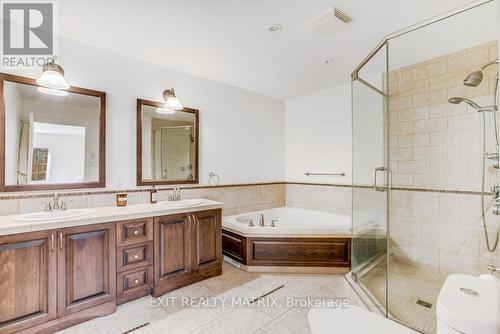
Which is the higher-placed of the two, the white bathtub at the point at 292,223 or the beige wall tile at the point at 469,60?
the beige wall tile at the point at 469,60

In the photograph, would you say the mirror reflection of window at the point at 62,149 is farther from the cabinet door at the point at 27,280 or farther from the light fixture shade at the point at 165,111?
the light fixture shade at the point at 165,111

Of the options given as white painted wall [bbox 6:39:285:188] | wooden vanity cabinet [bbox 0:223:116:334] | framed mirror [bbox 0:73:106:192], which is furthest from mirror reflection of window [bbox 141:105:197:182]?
wooden vanity cabinet [bbox 0:223:116:334]

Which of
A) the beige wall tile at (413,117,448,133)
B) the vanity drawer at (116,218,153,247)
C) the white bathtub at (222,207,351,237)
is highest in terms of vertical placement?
the beige wall tile at (413,117,448,133)

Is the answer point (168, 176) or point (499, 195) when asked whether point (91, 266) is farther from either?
point (499, 195)

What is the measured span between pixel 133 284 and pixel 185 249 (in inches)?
20.3

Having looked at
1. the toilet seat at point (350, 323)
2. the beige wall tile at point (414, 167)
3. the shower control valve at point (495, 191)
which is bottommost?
the toilet seat at point (350, 323)

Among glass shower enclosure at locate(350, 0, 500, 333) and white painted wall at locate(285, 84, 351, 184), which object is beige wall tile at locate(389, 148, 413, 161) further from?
white painted wall at locate(285, 84, 351, 184)

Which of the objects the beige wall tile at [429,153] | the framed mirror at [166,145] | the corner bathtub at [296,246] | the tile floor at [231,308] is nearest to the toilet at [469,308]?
the tile floor at [231,308]

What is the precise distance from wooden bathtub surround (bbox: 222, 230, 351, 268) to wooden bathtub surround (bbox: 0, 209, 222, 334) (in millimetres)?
510

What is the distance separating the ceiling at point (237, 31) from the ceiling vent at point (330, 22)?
5 cm

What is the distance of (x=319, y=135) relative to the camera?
12.3ft

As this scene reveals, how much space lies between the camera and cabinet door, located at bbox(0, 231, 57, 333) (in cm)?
153

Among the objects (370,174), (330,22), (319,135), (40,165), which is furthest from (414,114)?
(40,165)

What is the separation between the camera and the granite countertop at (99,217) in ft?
5.15
